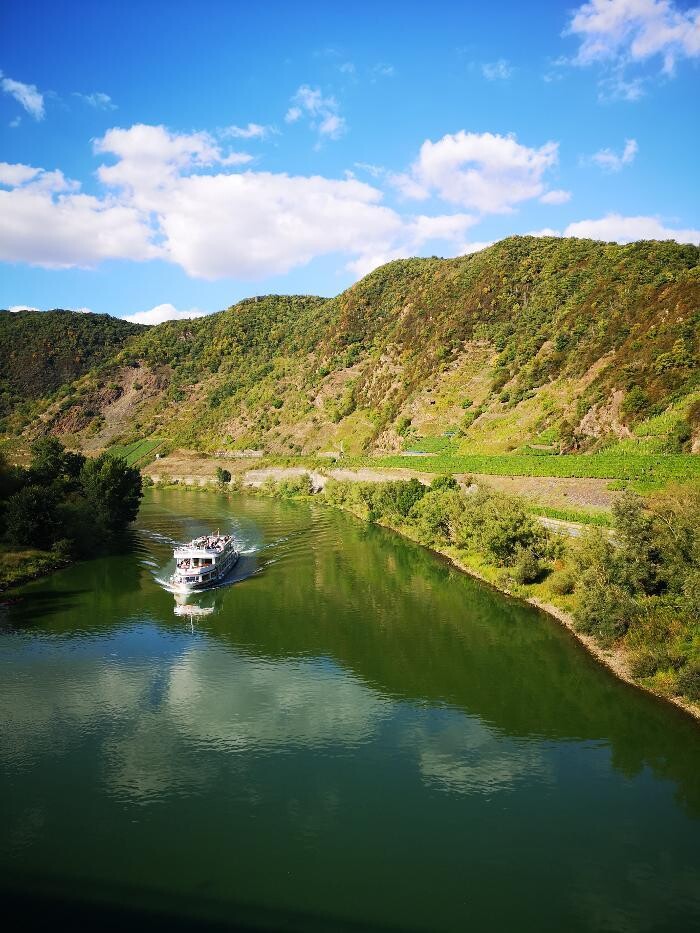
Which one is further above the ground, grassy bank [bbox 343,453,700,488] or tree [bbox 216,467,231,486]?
grassy bank [bbox 343,453,700,488]

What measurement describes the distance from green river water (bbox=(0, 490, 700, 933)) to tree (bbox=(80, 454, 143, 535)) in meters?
27.3

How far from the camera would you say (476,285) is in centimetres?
14938

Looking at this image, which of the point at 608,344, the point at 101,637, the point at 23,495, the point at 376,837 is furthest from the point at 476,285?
the point at 376,837

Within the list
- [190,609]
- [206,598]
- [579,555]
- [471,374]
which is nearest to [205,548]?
[206,598]

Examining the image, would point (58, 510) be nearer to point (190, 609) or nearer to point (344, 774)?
point (190, 609)

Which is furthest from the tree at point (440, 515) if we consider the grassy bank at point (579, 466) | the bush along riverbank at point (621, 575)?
the grassy bank at point (579, 466)

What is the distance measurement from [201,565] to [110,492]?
25.5 meters

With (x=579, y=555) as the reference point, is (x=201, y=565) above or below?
below

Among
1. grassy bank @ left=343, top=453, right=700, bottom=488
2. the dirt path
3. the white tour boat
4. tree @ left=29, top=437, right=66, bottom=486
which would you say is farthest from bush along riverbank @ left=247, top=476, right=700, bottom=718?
tree @ left=29, top=437, right=66, bottom=486

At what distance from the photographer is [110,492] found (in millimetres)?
72938

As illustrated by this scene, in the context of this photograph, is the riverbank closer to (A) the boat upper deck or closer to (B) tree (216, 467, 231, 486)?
(A) the boat upper deck

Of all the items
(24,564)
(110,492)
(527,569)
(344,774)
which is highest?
(110,492)

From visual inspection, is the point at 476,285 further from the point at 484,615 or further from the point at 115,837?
the point at 115,837

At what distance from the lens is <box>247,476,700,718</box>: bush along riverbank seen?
31250 millimetres
